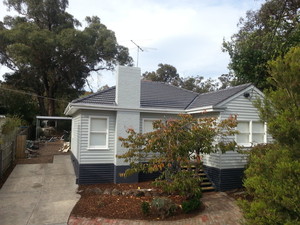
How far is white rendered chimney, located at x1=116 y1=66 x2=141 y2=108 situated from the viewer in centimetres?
1050

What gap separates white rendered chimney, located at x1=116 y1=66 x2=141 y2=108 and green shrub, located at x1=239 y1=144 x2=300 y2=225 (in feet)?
23.1

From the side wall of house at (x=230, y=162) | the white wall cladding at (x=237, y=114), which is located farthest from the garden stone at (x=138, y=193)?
the white wall cladding at (x=237, y=114)

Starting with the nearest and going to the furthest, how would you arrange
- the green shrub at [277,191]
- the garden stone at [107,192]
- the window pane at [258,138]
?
1. the green shrub at [277,191]
2. the garden stone at [107,192]
3. the window pane at [258,138]

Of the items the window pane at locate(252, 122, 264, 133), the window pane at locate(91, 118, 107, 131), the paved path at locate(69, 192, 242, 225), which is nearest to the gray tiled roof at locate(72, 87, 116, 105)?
the window pane at locate(91, 118, 107, 131)

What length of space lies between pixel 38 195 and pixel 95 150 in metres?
2.69

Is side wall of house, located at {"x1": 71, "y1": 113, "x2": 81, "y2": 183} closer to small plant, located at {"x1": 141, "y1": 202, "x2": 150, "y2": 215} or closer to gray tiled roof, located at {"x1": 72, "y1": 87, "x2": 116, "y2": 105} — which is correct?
gray tiled roof, located at {"x1": 72, "y1": 87, "x2": 116, "y2": 105}

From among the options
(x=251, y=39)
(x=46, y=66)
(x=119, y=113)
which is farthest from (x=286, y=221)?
(x=46, y=66)

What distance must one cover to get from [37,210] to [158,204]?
3792 millimetres

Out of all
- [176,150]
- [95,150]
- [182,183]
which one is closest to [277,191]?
[176,150]

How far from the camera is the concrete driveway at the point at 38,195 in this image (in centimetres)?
681

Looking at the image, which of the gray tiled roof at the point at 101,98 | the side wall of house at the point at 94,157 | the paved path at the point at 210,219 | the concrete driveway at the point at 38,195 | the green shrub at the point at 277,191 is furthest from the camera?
the gray tiled roof at the point at 101,98

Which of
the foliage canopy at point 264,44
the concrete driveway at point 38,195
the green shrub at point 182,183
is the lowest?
the concrete driveway at point 38,195

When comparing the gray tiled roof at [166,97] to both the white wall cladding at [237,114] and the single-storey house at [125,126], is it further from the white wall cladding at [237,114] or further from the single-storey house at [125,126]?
the white wall cladding at [237,114]

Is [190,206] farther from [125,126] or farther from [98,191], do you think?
[125,126]
